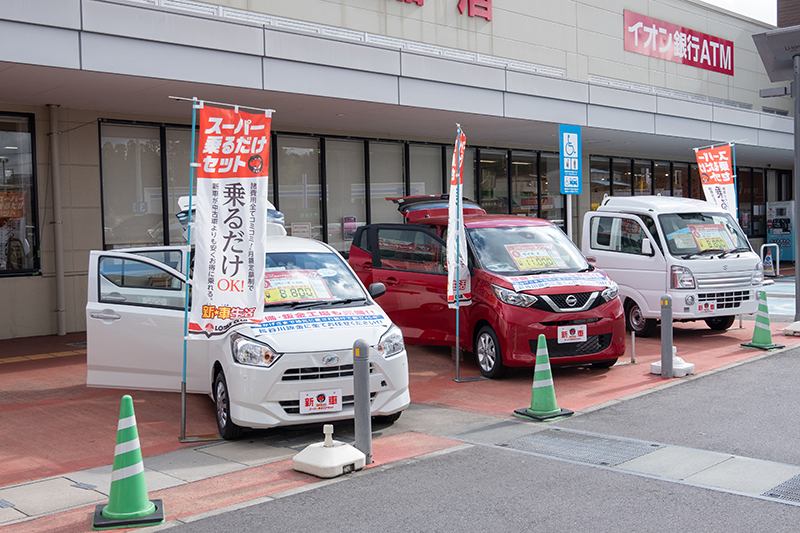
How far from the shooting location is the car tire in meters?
7.59

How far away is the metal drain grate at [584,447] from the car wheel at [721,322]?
7124mm

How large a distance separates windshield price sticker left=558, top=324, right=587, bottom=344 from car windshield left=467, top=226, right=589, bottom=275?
3.29 ft

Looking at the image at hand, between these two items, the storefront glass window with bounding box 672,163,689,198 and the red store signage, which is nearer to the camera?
the red store signage

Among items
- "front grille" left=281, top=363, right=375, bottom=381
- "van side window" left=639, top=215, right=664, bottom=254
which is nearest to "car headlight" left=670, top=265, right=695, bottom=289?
"van side window" left=639, top=215, right=664, bottom=254

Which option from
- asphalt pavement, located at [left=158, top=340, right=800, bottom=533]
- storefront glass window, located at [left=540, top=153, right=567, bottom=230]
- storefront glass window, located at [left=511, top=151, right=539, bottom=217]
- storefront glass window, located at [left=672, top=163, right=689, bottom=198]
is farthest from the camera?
storefront glass window, located at [left=672, top=163, right=689, bottom=198]

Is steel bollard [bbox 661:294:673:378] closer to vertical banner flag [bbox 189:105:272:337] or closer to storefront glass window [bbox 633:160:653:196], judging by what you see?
vertical banner flag [bbox 189:105:272:337]

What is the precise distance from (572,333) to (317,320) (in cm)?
359

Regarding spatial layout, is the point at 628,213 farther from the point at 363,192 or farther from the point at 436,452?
the point at 436,452

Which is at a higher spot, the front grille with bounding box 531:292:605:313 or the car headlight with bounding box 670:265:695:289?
the car headlight with bounding box 670:265:695:289

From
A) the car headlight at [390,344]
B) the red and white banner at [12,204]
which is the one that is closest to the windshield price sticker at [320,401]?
the car headlight at [390,344]

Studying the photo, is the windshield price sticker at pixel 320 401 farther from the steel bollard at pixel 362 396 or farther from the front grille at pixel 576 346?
the front grille at pixel 576 346

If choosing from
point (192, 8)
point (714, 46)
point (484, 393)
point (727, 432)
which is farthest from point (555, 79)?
point (714, 46)

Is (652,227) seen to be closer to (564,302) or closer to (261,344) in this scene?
(564,302)

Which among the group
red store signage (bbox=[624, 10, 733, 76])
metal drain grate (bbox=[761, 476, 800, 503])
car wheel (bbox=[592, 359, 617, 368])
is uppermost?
red store signage (bbox=[624, 10, 733, 76])
